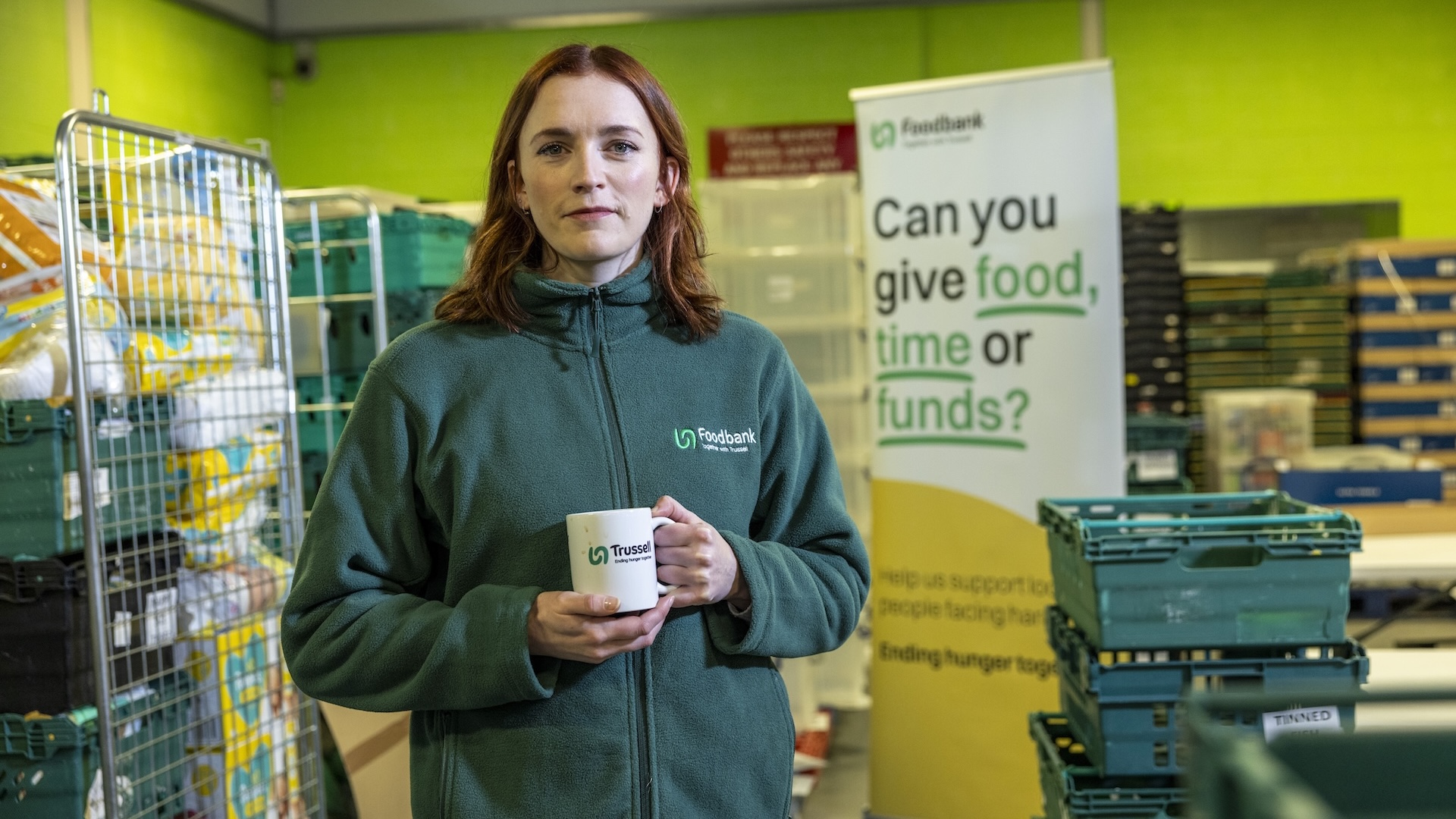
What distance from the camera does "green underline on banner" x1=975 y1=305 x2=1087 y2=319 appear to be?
3.47 meters

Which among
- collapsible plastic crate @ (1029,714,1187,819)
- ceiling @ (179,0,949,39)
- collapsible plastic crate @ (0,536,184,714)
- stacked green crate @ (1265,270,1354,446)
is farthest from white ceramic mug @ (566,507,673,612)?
ceiling @ (179,0,949,39)

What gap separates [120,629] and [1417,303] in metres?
7.00

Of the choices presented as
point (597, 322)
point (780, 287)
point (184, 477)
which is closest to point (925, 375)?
point (780, 287)

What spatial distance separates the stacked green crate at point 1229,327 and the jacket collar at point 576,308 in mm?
6749

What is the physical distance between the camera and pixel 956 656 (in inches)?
143

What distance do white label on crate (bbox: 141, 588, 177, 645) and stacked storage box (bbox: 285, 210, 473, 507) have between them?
1122 millimetres

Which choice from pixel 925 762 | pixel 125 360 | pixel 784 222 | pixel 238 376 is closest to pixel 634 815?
pixel 125 360

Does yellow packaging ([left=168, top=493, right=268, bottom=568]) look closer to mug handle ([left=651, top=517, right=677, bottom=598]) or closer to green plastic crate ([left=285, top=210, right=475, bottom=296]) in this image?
green plastic crate ([left=285, top=210, right=475, bottom=296])

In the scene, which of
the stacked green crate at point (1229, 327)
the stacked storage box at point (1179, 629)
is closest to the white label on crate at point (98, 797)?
the stacked storage box at point (1179, 629)

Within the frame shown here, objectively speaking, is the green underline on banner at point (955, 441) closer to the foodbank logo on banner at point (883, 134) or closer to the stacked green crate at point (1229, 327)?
the foodbank logo on banner at point (883, 134)

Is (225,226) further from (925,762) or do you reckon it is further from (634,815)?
(925,762)

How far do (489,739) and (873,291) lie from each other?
2.57 metres

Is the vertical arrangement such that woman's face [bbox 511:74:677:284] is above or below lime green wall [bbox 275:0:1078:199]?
below

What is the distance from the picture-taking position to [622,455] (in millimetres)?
1410
